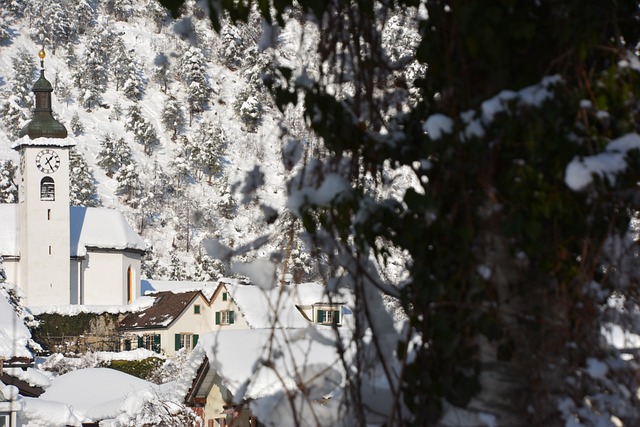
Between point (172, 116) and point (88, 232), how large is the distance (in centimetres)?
4696

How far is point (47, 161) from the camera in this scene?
2461 inches

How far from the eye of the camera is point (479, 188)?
397cm

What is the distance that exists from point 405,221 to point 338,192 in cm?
30

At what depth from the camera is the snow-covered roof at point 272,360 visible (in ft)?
13.8

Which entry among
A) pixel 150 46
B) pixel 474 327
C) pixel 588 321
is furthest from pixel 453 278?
pixel 150 46

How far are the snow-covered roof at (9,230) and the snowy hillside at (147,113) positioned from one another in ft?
65.6

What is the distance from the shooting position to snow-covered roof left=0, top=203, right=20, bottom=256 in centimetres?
6238

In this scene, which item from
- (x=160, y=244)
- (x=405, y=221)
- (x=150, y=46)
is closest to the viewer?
(x=405, y=221)

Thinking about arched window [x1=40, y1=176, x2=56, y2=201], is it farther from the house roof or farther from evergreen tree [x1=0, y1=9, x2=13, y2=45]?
evergreen tree [x1=0, y1=9, x2=13, y2=45]

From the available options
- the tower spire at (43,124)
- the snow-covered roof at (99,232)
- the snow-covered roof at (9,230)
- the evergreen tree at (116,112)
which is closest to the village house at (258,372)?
the snow-covered roof at (9,230)

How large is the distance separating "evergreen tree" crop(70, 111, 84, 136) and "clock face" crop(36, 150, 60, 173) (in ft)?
133

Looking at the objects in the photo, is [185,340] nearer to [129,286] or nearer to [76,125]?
[129,286]

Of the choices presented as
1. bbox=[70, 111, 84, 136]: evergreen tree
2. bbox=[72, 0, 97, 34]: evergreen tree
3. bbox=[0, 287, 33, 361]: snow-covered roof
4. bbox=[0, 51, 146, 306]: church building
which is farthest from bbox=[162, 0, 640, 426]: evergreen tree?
bbox=[72, 0, 97, 34]: evergreen tree

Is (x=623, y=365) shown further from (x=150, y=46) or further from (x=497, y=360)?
(x=150, y=46)
